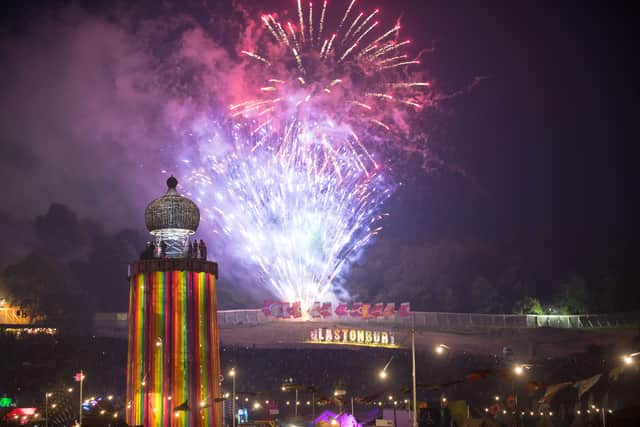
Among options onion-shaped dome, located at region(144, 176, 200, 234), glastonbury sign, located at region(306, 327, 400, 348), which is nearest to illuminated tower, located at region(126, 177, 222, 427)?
onion-shaped dome, located at region(144, 176, 200, 234)

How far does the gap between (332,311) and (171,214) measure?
148 ft

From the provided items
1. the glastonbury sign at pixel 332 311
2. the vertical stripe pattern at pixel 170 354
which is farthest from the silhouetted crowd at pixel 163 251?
the glastonbury sign at pixel 332 311

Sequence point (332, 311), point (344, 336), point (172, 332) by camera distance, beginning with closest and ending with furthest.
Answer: point (172, 332) → point (344, 336) → point (332, 311)

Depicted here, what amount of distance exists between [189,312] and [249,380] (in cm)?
4111

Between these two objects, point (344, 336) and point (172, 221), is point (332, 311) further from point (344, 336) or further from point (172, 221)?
point (172, 221)

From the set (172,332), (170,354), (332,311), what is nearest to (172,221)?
(172,332)

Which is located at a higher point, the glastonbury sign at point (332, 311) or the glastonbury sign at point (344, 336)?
the glastonbury sign at point (332, 311)

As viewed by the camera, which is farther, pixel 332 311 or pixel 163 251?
pixel 332 311

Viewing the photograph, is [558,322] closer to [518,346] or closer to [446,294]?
[518,346]

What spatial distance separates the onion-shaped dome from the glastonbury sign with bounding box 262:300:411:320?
40800 millimetres

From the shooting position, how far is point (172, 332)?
Answer: 1719 inches

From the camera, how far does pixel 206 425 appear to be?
143 feet

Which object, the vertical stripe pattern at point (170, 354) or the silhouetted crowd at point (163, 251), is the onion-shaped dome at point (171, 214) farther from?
the vertical stripe pattern at point (170, 354)

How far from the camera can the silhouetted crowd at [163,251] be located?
45000 mm
